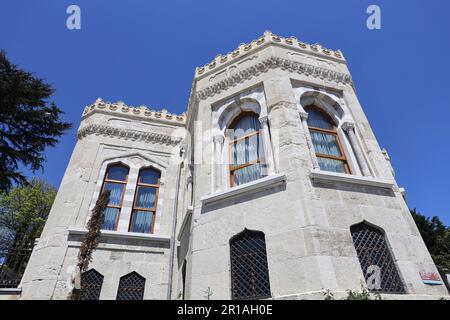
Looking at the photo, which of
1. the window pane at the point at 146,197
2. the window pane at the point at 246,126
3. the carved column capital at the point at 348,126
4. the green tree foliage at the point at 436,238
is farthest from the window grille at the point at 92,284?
the green tree foliage at the point at 436,238

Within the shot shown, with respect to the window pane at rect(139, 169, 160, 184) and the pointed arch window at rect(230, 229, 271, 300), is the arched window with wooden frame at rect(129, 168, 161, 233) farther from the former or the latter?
the pointed arch window at rect(230, 229, 271, 300)

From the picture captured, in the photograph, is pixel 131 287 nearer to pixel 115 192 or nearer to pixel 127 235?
pixel 127 235

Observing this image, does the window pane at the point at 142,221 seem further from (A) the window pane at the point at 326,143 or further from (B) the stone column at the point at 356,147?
(B) the stone column at the point at 356,147

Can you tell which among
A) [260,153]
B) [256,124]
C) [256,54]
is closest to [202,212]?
[260,153]

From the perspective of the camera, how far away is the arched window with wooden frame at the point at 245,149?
7.75m

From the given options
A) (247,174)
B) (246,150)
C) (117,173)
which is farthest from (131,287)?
(246,150)

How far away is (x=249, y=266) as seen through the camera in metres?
6.00

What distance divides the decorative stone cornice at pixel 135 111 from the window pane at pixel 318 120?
Result: 659cm

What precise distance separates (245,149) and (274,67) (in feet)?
9.27

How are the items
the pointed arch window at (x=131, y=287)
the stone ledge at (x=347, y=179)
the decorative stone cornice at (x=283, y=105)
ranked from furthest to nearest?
the pointed arch window at (x=131, y=287) → the decorative stone cornice at (x=283, y=105) → the stone ledge at (x=347, y=179)

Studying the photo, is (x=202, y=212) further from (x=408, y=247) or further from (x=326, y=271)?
(x=408, y=247)

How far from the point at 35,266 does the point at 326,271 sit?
331 inches

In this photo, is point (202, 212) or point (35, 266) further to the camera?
point (35, 266)

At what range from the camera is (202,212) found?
23.8 feet
